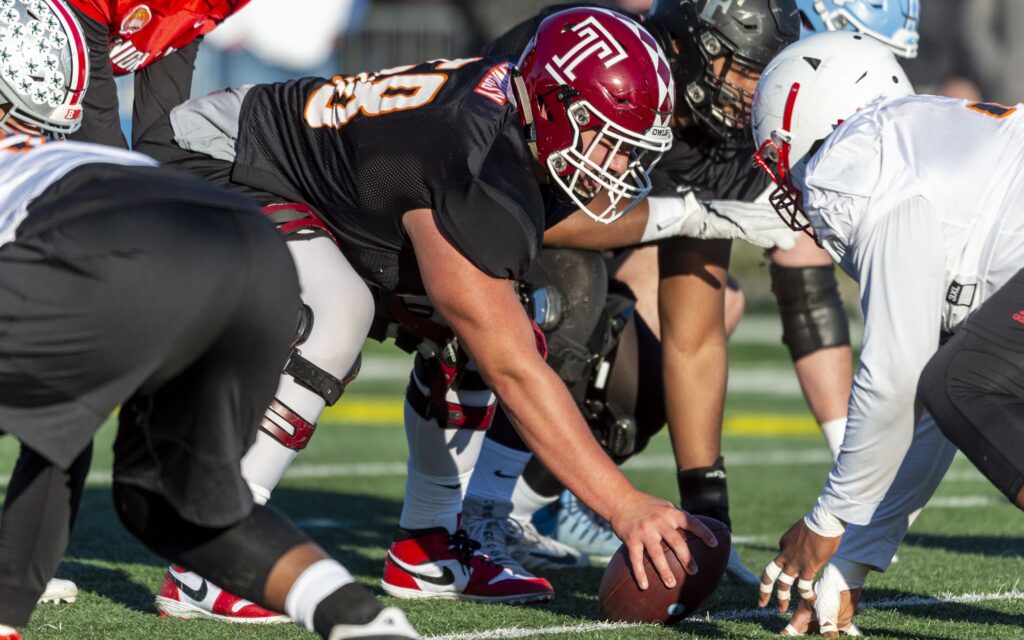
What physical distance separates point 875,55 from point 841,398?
183cm

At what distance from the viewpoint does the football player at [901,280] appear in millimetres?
2639

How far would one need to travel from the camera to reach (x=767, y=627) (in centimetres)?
322

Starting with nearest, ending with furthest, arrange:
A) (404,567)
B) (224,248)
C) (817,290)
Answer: (224,248)
(404,567)
(817,290)

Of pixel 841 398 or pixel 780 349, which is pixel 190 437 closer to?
pixel 841 398

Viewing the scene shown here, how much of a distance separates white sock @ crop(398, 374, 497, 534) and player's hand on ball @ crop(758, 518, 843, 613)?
1.11 meters

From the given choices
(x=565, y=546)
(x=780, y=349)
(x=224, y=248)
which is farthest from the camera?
(x=780, y=349)

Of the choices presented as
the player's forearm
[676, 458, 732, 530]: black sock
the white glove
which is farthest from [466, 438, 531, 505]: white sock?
the white glove

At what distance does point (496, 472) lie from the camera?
4.16m

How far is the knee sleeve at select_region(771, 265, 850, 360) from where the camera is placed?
4.80 meters

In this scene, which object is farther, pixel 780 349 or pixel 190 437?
pixel 780 349

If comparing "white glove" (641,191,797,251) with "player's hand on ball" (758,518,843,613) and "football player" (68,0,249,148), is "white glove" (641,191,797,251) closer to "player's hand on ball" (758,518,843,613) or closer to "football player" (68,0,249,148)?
"player's hand on ball" (758,518,843,613)

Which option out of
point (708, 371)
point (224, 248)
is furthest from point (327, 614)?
point (708, 371)

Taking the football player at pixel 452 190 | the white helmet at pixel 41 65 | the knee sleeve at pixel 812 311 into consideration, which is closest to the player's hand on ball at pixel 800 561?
the football player at pixel 452 190

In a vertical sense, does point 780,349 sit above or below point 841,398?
below
